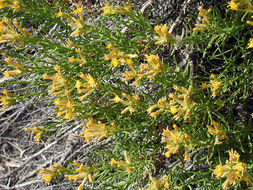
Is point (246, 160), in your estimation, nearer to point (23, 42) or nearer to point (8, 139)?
point (23, 42)

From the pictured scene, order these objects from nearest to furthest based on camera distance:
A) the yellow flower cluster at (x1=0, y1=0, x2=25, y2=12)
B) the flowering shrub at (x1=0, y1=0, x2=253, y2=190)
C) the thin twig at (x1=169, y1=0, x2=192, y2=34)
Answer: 1. the flowering shrub at (x1=0, y1=0, x2=253, y2=190)
2. the yellow flower cluster at (x1=0, y1=0, x2=25, y2=12)
3. the thin twig at (x1=169, y1=0, x2=192, y2=34)

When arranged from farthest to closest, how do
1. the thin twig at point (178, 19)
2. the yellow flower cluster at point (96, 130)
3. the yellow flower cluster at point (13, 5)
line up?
1. the thin twig at point (178, 19)
2. the yellow flower cluster at point (13, 5)
3. the yellow flower cluster at point (96, 130)

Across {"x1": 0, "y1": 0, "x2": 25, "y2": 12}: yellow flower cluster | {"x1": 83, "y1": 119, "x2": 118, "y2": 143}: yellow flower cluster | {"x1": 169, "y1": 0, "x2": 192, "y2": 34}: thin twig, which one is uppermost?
{"x1": 0, "y1": 0, "x2": 25, "y2": 12}: yellow flower cluster

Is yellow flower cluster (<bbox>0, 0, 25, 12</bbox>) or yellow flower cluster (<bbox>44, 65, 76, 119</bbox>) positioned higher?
yellow flower cluster (<bbox>0, 0, 25, 12</bbox>)

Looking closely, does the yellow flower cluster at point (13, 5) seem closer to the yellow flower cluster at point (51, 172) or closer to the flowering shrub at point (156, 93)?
the flowering shrub at point (156, 93)

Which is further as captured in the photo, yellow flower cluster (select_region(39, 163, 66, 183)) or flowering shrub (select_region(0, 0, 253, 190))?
yellow flower cluster (select_region(39, 163, 66, 183))

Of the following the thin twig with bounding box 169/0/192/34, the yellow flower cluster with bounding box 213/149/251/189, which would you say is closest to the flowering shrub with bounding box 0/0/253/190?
the yellow flower cluster with bounding box 213/149/251/189

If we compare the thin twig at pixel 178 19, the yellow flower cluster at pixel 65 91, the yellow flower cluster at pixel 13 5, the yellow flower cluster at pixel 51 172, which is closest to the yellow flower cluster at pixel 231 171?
the yellow flower cluster at pixel 65 91

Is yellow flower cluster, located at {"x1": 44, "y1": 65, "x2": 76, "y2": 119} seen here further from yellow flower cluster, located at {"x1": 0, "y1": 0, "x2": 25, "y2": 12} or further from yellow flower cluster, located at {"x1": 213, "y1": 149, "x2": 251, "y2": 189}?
yellow flower cluster, located at {"x1": 213, "y1": 149, "x2": 251, "y2": 189}

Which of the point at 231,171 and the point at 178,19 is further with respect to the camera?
the point at 178,19

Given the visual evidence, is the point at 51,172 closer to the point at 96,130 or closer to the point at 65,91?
the point at 96,130

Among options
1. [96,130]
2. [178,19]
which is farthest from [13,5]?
[178,19]

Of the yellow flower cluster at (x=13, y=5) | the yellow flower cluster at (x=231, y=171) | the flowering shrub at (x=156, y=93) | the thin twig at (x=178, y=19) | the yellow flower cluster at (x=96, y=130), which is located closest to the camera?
the yellow flower cluster at (x=231, y=171)
